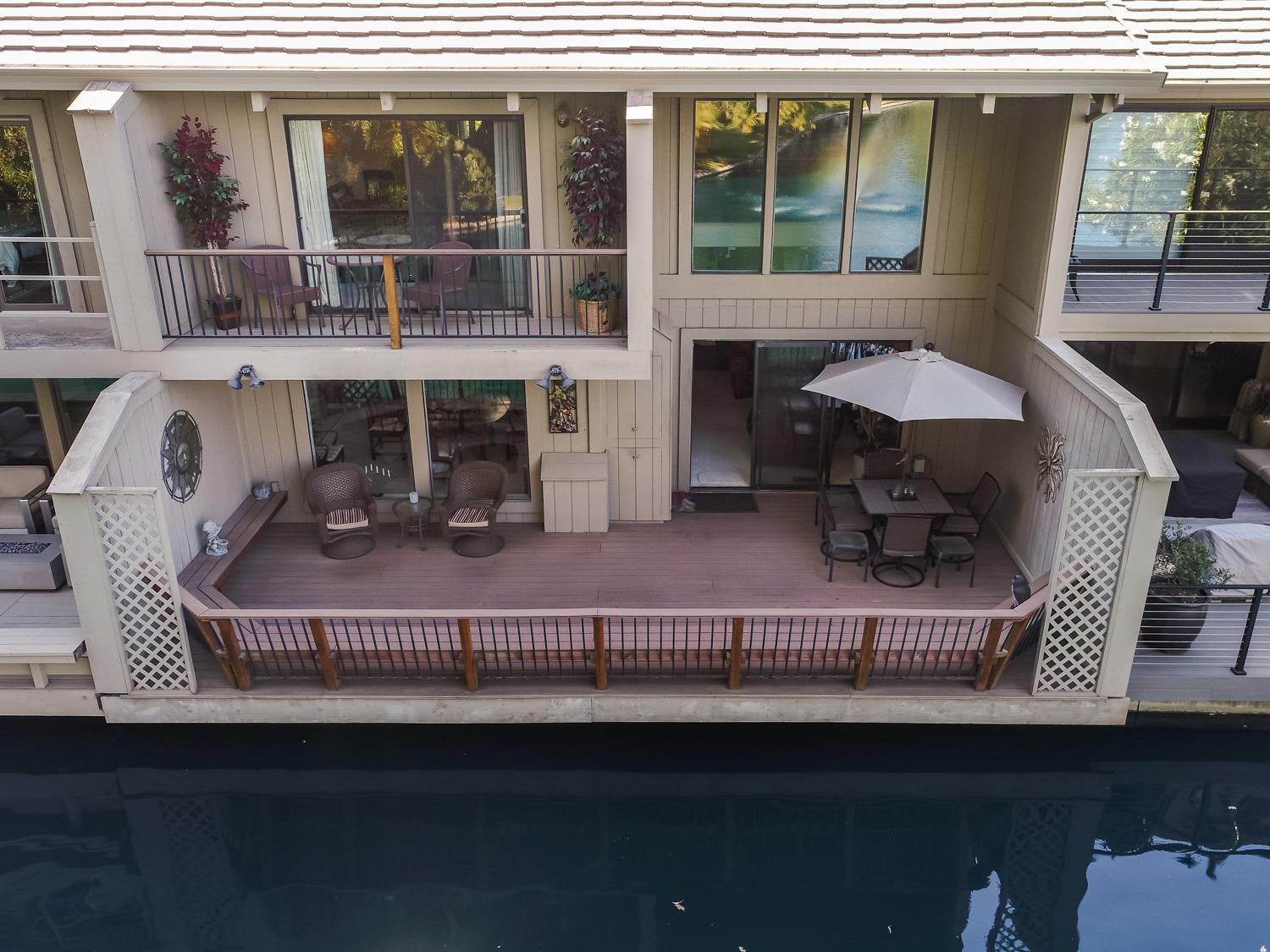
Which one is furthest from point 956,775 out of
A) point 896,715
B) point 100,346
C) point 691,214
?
point 100,346

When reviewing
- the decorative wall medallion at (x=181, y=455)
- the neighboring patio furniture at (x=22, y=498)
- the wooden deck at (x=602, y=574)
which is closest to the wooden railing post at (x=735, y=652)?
the wooden deck at (x=602, y=574)

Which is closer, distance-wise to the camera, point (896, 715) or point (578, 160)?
point (896, 715)

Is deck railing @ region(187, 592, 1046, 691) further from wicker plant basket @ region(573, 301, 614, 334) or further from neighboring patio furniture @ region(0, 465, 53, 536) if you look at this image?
neighboring patio furniture @ region(0, 465, 53, 536)

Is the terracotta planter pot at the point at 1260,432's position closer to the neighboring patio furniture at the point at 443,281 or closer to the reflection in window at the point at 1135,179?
the reflection in window at the point at 1135,179

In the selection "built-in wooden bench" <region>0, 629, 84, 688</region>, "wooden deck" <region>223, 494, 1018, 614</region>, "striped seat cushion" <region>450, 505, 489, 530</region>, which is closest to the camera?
"built-in wooden bench" <region>0, 629, 84, 688</region>

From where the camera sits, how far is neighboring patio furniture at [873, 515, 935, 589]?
986 cm

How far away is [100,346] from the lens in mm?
9523

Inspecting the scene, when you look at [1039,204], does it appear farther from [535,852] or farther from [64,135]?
[64,135]

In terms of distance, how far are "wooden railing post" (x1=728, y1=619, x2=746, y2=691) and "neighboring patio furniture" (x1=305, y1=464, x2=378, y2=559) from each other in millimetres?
4358

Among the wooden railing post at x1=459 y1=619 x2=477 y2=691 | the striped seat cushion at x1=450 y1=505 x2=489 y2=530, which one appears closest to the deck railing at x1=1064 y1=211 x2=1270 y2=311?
the striped seat cushion at x1=450 y1=505 x2=489 y2=530

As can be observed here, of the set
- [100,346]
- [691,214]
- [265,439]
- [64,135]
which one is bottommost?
[265,439]

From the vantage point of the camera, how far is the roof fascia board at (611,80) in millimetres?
8867

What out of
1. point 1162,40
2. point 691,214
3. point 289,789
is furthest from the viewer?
point 691,214

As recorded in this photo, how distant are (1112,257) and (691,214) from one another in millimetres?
5016
